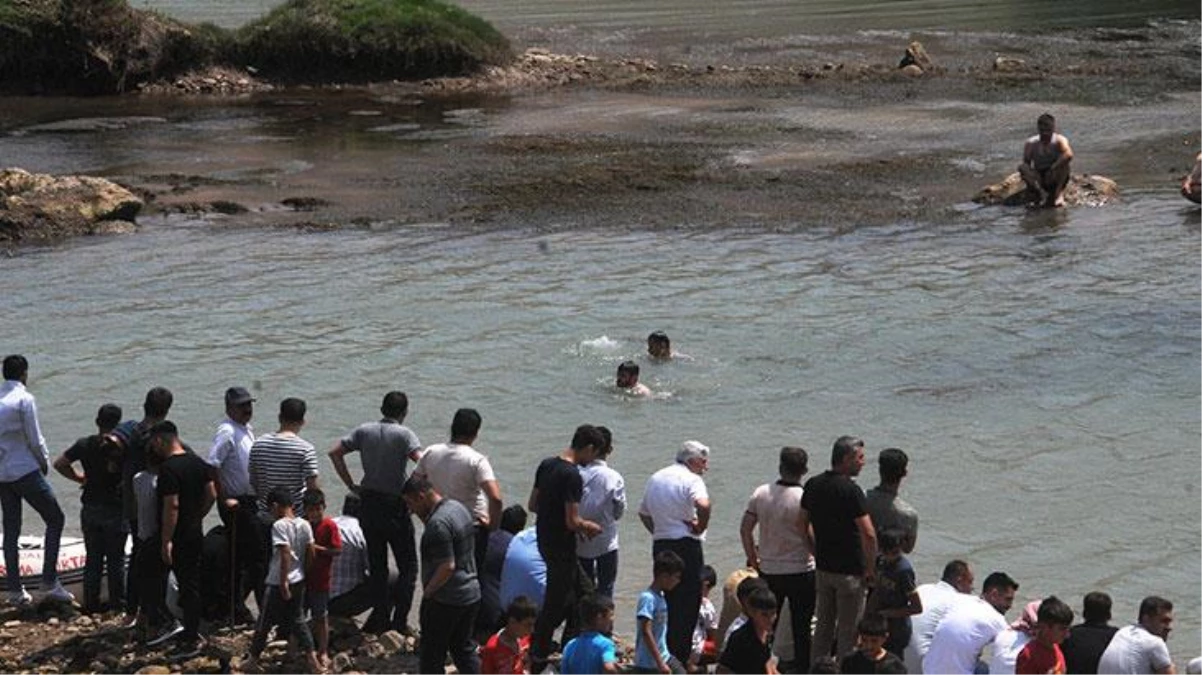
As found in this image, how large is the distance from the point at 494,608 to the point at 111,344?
10.3 metres

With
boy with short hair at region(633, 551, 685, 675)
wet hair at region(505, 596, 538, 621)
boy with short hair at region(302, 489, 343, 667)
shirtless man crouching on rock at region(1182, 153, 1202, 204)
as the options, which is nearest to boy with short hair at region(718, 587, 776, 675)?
boy with short hair at region(633, 551, 685, 675)

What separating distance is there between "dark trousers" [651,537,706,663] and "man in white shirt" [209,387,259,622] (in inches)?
99.6

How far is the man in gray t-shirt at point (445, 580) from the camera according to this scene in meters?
11.3

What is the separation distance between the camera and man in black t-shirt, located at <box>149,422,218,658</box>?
491 inches

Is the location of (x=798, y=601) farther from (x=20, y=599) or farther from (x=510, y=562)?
(x=20, y=599)

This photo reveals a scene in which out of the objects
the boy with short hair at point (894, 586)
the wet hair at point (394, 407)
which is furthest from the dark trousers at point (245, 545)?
the boy with short hair at point (894, 586)

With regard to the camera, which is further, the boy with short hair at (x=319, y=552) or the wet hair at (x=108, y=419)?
the wet hair at (x=108, y=419)

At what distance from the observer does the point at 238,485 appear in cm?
1298

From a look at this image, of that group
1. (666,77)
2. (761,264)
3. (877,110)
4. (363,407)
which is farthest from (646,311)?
(666,77)

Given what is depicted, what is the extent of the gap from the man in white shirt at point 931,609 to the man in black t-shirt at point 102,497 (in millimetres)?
4967

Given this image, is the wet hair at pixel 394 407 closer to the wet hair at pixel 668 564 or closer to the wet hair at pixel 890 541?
the wet hair at pixel 668 564

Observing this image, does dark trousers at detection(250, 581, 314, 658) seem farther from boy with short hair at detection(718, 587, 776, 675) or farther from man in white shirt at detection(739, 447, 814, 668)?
boy with short hair at detection(718, 587, 776, 675)

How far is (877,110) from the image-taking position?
1420 inches

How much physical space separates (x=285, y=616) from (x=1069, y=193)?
1818cm
